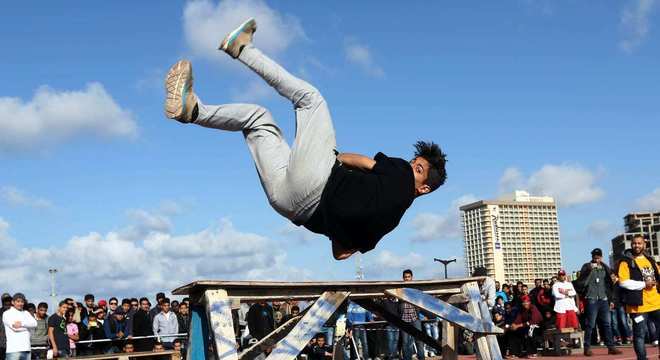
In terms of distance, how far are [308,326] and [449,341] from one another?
262cm

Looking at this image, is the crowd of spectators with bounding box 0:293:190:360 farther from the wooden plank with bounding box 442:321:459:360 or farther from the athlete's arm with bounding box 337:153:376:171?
the athlete's arm with bounding box 337:153:376:171

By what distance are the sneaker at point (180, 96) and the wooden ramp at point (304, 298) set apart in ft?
3.99

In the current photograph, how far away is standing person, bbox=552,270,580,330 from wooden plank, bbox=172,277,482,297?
27.0ft

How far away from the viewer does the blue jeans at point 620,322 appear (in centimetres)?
1596

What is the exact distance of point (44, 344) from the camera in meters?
12.8

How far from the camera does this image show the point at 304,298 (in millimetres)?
6098

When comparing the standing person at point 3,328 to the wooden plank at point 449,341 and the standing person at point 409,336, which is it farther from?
the wooden plank at point 449,341

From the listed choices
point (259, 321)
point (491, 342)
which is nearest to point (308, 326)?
point (491, 342)

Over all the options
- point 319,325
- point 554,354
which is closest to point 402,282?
point 319,325

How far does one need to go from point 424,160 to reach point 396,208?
1.83 ft

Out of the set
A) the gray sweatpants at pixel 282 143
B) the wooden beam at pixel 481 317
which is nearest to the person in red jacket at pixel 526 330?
the wooden beam at pixel 481 317

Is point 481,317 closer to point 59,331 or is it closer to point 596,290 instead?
point 596,290

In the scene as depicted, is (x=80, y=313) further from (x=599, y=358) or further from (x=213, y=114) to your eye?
(x=213, y=114)

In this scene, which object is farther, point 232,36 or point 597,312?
point 597,312
